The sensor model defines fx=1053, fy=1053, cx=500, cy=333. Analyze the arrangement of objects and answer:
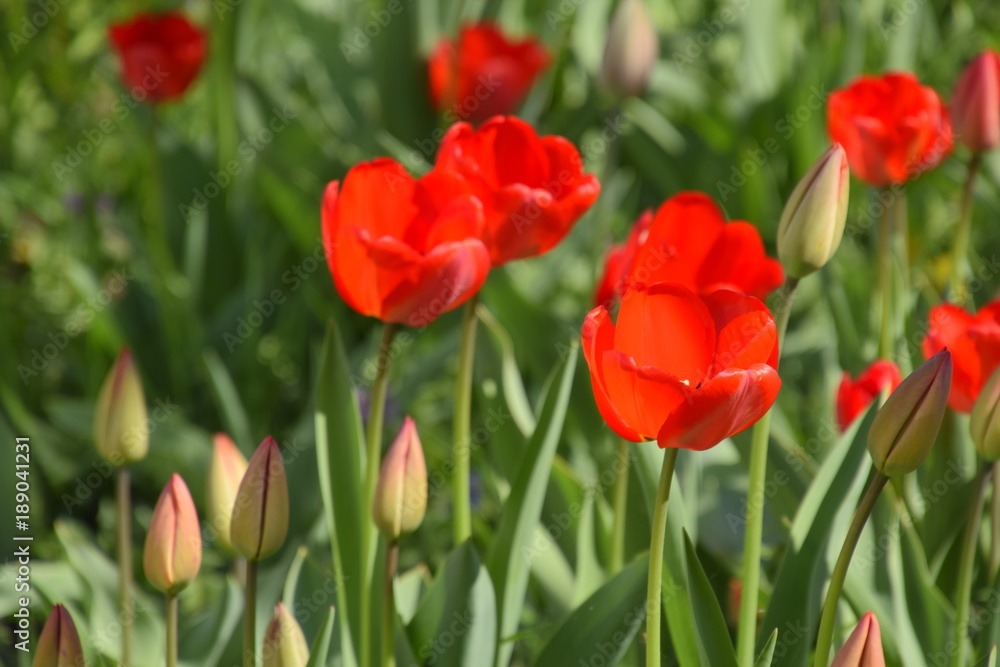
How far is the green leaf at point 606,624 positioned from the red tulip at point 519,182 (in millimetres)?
314

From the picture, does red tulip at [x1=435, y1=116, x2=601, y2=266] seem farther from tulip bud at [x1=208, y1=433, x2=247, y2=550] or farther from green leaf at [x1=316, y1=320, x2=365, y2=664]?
tulip bud at [x1=208, y1=433, x2=247, y2=550]

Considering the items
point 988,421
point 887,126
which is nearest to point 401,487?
point 988,421

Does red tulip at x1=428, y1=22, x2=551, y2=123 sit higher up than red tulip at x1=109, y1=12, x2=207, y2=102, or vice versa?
red tulip at x1=109, y1=12, x2=207, y2=102

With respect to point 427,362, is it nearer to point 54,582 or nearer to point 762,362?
point 54,582

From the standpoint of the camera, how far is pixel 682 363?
80cm

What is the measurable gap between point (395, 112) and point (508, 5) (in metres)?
0.45

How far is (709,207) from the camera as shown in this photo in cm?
109

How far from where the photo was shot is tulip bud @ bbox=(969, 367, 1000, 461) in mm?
894

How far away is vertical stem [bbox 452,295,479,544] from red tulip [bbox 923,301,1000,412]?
464 mm

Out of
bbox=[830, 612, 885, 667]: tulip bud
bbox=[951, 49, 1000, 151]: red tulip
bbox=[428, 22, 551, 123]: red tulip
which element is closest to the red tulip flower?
bbox=[830, 612, 885, 667]: tulip bud

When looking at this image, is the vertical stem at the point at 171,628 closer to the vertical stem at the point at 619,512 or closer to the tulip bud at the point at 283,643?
the tulip bud at the point at 283,643

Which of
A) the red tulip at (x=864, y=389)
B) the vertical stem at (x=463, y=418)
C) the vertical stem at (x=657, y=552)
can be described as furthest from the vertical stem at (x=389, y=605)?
the red tulip at (x=864, y=389)

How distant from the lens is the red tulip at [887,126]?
1.42 metres

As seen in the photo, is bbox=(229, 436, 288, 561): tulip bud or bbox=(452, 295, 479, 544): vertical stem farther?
bbox=(452, 295, 479, 544): vertical stem
